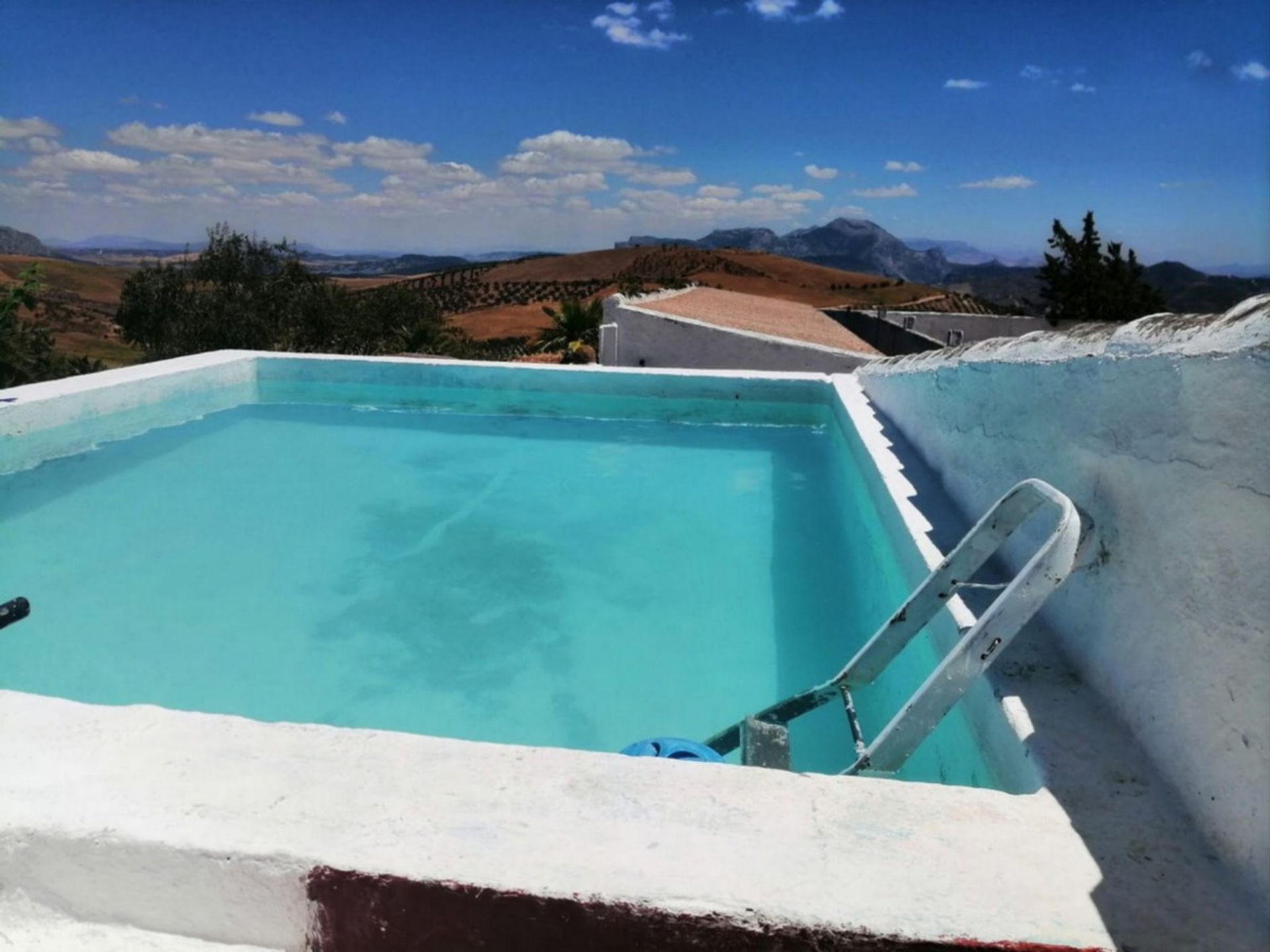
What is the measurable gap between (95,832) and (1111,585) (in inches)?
84.4

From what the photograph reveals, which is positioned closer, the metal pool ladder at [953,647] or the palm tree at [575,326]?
the metal pool ladder at [953,647]

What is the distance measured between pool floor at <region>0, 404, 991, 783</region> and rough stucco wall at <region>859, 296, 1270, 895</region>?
491 mm

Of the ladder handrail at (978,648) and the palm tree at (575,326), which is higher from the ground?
the palm tree at (575,326)

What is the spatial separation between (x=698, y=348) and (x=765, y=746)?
470 inches

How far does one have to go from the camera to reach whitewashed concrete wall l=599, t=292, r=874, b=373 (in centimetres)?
1352

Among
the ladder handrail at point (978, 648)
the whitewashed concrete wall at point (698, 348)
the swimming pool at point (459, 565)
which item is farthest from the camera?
the whitewashed concrete wall at point (698, 348)

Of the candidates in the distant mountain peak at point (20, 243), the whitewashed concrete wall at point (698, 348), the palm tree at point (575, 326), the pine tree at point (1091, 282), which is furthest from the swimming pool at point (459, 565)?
the distant mountain peak at point (20, 243)

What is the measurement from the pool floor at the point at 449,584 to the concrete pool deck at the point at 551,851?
23.2 inches

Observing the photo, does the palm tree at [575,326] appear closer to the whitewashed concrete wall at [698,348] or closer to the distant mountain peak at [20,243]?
the whitewashed concrete wall at [698,348]

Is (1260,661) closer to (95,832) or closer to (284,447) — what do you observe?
(95,832)

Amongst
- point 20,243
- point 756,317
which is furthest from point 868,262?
point 756,317

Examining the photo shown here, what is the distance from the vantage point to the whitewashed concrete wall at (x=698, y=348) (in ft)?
44.3

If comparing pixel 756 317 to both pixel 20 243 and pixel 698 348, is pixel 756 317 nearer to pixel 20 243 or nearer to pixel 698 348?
pixel 698 348

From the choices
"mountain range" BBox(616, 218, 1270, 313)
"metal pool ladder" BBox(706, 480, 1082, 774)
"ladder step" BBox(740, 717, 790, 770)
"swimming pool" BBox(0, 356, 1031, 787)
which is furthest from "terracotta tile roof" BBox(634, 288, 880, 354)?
"mountain range" BBox(616, 218, 1270, 313)
